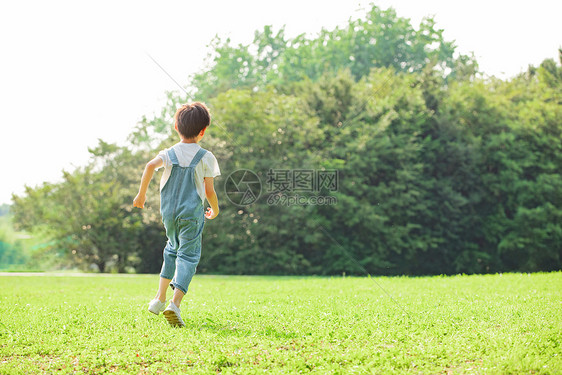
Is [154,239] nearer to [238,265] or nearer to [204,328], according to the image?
[238,265]

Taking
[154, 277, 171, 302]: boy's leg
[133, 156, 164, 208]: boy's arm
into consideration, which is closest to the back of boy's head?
[133, 156, 164, 208]: boy's arm

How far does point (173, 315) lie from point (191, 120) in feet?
6.63

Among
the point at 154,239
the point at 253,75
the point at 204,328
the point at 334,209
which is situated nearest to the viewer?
the point at 204,328

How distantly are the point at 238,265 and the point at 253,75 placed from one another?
29096 mm

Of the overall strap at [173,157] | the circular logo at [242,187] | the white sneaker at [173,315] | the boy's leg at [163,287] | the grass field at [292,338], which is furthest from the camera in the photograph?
the circular logo at [242,187]

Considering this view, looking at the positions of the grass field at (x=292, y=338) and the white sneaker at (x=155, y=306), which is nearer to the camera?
the grass field at (x=292, y=338)

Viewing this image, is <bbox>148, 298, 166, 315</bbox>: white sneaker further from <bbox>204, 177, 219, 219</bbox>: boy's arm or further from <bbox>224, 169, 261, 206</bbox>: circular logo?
<bbox>224, 169, 261, 206</bbox>: circular logo

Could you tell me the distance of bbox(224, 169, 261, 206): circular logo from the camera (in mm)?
20500

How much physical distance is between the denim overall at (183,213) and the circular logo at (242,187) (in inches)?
606

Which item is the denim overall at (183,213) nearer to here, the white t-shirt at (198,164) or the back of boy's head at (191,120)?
the white t-shirt at (198,164)

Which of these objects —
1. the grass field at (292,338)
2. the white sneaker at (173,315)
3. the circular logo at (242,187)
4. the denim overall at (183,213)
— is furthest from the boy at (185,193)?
the circular logo at (242,187)

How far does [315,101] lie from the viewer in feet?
80.0

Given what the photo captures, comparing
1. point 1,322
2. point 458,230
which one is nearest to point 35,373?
point 1,322

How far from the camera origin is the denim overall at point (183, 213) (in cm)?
498
